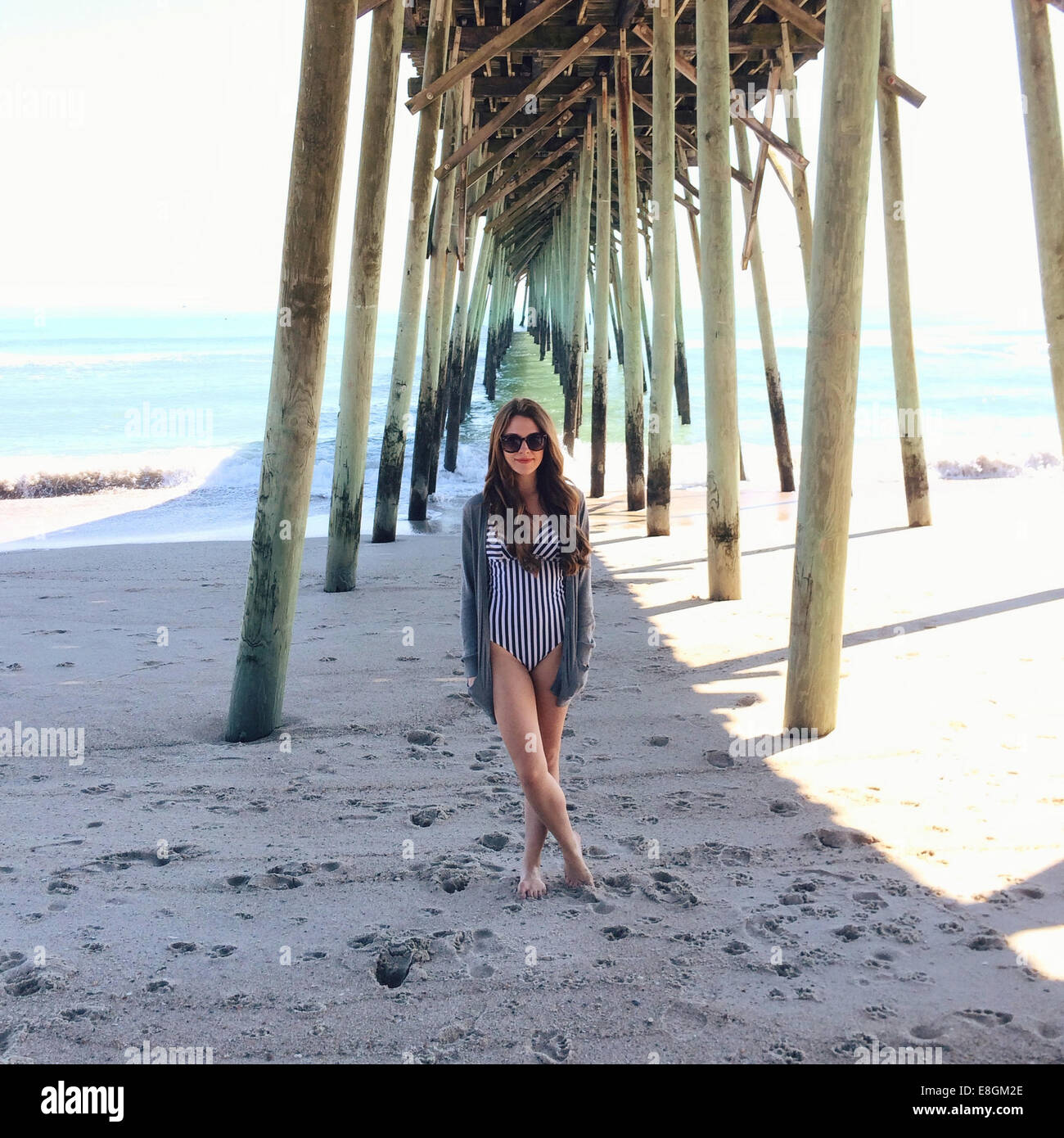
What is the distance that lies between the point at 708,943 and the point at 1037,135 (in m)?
4.26

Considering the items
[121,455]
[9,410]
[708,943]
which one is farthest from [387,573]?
[9,410]

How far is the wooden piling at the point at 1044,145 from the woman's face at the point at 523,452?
336cm

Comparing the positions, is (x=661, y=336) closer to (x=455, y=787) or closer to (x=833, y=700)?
(x=833, y=700)

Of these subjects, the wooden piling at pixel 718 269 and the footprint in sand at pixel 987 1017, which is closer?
the footprint in sand at pixel 987 1017

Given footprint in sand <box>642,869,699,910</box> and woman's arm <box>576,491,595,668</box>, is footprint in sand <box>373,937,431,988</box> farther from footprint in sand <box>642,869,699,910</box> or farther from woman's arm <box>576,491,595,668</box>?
woman's arm <box>576,491,595,668</box>

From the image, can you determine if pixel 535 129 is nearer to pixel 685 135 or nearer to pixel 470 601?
pixel 685 135

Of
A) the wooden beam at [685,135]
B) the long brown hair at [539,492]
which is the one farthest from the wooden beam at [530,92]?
the long brown hair at [539,492]

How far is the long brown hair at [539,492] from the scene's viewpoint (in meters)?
2.63

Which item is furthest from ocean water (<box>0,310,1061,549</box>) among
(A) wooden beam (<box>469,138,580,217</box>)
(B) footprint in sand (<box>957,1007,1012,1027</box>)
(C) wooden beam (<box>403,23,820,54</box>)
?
(B) footprint in sand (<box>957,1007,1012,1027</box>)

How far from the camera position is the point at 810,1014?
2.11 m

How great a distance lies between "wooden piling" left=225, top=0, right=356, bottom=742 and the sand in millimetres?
238

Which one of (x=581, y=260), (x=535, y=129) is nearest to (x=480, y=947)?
(x=535, y=129)

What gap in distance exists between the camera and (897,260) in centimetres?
722

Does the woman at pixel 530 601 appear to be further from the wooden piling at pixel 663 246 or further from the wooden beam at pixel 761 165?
the wooden beam at pixel 761 165
